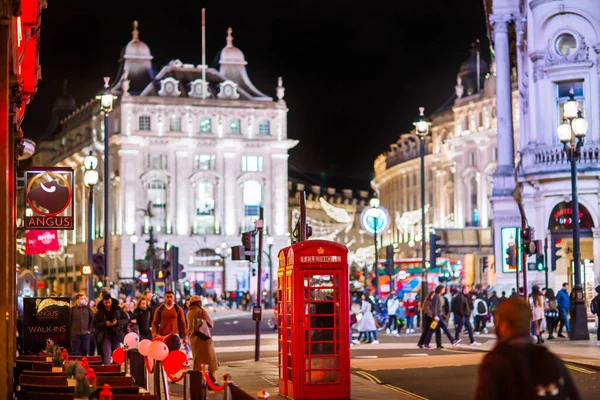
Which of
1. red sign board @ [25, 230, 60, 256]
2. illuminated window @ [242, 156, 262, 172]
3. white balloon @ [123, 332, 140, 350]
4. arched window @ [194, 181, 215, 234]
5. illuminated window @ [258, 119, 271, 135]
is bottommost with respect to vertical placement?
white balloon @ [123, 332, 140, 350]

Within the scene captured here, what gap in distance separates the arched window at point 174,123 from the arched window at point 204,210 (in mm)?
5949

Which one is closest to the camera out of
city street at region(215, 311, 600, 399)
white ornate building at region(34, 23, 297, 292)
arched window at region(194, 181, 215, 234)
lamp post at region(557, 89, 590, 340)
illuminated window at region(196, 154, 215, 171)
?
city street at region(215, 311, 600, 399)

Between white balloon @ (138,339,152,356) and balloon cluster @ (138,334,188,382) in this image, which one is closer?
balloon cluster @ (138,334,188,382)

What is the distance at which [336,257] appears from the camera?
1752 centimetres

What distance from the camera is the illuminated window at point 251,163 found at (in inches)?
4941

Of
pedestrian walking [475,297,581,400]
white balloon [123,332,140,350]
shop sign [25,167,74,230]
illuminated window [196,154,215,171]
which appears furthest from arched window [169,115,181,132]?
pedestrian walking [475,297,581,400]

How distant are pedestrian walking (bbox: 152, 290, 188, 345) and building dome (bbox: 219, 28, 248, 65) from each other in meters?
106

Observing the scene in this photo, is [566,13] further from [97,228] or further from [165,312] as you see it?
[97,228]

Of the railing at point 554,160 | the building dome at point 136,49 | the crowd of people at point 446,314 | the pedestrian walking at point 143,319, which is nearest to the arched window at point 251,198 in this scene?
the building dome at point 136,49

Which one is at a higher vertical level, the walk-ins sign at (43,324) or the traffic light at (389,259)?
the traffic light at (389,259)

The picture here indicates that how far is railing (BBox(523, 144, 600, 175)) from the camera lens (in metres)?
41.8

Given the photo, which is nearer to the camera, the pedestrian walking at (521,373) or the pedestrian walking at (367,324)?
the pedestrian walking at (521,373)

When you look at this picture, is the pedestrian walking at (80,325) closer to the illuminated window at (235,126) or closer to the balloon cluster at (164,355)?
the balloon cluster at (164,355)

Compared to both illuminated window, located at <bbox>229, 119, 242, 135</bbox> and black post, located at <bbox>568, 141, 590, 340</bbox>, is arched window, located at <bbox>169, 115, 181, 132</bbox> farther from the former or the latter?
black post, located at <bbox>568, 141, 590, 340</bbox>
